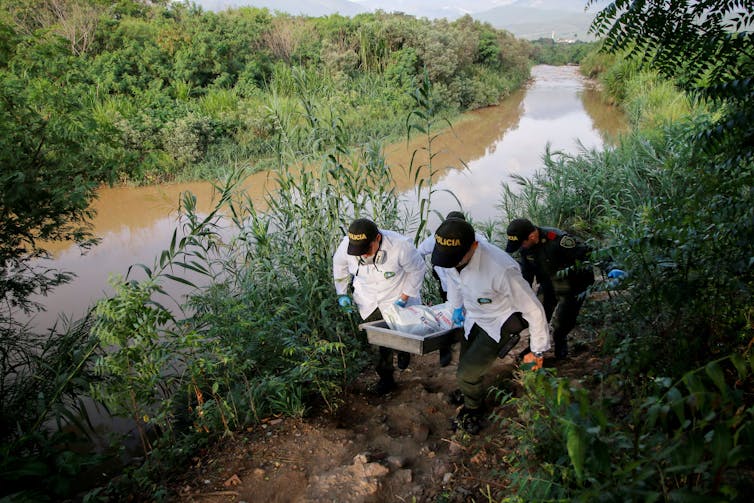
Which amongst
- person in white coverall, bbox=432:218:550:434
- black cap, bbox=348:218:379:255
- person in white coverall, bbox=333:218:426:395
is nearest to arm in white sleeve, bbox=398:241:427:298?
person in white coverall, bbox=333:218:426:395

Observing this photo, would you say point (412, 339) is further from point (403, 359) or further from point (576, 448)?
point (576, 448)

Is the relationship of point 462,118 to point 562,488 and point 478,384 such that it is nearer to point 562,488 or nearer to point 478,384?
point 478,384

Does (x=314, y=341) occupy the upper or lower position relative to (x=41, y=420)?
upper

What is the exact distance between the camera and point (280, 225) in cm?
515

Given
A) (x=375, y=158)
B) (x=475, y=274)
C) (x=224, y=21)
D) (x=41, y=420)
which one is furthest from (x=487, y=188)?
(x=224, y=21)

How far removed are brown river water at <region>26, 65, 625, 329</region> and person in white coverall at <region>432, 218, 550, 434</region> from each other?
2.00m

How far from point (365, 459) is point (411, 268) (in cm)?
154

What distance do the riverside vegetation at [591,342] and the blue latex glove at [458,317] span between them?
694mm

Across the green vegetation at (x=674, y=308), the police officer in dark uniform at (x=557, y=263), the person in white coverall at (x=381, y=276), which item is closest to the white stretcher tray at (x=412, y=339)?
the person in white coverall at (x=381, y=276)

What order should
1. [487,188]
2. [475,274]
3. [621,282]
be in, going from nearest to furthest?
[621,282]
[475,274]
[487,188]

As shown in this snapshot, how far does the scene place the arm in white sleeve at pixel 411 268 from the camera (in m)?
4.11

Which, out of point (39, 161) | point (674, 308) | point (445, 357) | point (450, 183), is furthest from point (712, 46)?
point (450, 183)

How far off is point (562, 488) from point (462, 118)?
19.4 m

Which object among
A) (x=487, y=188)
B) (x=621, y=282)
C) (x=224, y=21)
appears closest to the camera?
(x=621, y=282)
